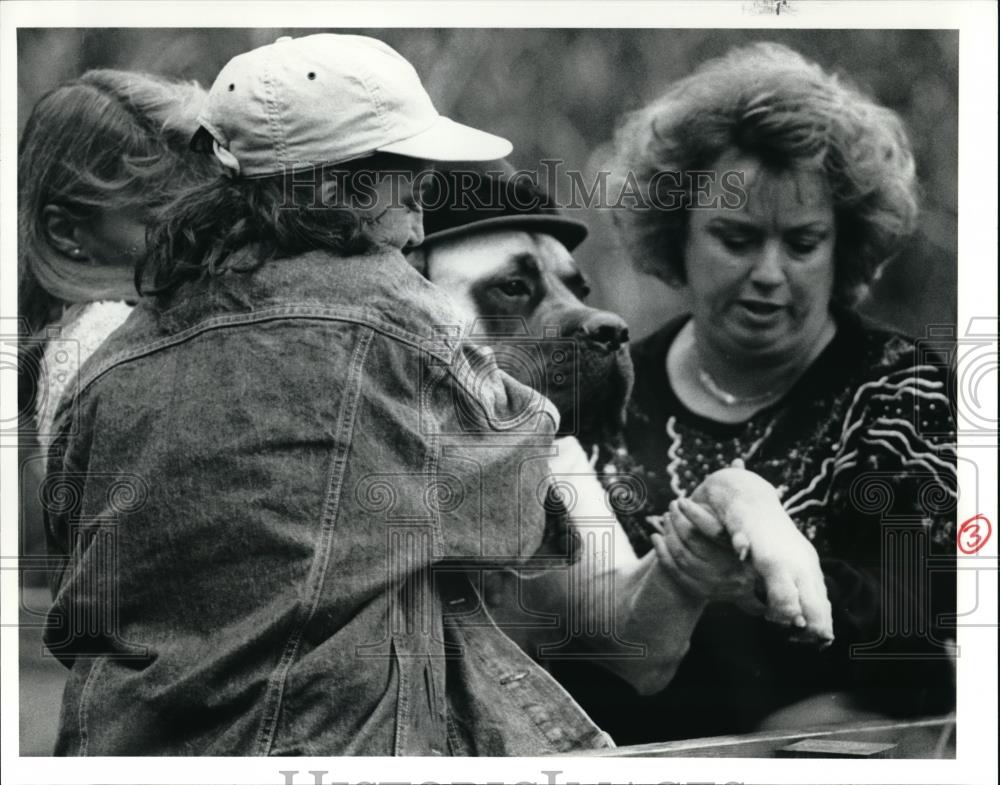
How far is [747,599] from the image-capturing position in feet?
13.5

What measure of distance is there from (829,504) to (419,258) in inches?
63.9

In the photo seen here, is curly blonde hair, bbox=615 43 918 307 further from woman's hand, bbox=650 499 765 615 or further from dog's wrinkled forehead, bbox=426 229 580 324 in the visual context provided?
woman's hand, bbox=650 499 765 615

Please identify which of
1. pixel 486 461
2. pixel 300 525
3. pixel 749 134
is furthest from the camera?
pixel 749 134

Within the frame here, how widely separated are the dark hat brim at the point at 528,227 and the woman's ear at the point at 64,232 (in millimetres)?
1180

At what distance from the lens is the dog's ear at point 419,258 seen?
4102mm

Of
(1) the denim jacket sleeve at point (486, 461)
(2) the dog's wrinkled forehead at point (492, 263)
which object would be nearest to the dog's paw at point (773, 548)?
(1) the denim jacket sleeve at point (486, 461)

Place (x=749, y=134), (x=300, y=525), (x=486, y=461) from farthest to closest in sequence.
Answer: (x=749, y=134) → (x=486, y=461) → (x=300, y=525)

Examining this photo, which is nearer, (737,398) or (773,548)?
(773,548)

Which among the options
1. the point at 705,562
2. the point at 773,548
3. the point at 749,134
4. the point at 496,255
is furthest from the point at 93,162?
the point at 773,548

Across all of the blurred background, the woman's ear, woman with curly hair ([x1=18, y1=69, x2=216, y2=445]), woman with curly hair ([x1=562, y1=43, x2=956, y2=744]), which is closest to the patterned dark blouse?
woman with curly hair ([x1=562, y1=43, x2=956, y2=744])

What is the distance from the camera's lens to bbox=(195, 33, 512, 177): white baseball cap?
3.97 metres

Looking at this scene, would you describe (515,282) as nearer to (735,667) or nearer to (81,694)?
(735,667)

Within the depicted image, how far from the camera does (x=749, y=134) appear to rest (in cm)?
415

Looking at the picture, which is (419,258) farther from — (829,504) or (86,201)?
(829,504)
